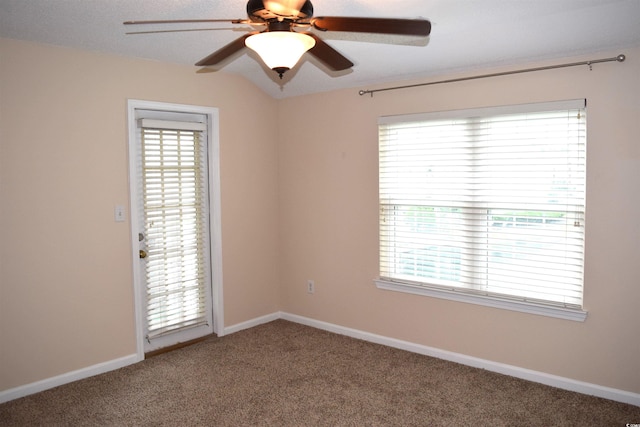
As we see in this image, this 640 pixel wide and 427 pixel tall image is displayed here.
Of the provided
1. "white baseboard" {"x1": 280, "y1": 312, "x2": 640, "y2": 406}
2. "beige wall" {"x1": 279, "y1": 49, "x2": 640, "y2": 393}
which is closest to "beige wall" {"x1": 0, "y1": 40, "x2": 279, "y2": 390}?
"beige wall" {"x1": 279, "y1": 49, "x2": 640, "y2": 393}

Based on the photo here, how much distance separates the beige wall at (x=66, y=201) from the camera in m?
3.11

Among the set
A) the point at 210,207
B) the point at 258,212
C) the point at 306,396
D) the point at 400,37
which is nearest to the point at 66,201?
the point at 210,207

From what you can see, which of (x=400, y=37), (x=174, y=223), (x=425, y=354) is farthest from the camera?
(x=174, y=223)

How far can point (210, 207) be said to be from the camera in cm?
430

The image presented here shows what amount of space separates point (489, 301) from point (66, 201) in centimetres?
312

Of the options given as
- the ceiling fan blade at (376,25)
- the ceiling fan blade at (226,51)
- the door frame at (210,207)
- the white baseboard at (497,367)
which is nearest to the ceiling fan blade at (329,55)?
the ceiling fan blade at (376,25)

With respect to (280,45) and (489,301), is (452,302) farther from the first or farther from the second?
(280,45)

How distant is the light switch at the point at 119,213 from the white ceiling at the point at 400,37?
1155 millimetres

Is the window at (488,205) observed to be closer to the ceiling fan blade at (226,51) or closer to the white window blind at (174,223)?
the white window blind at (174,223)

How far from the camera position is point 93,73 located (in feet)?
11.3

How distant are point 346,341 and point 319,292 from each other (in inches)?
22.9

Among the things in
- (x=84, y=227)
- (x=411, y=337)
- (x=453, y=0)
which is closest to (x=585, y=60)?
(x=453, y=0)

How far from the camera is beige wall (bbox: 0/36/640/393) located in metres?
3.00

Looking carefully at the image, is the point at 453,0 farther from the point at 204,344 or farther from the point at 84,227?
the point at 204,344
